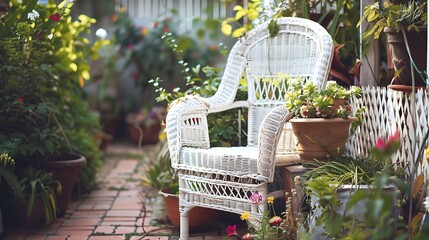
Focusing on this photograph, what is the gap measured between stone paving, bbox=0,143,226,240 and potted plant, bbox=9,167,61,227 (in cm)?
6

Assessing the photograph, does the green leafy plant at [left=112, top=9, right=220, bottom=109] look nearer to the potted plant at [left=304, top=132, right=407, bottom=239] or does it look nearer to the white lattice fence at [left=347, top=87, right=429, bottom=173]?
the white lattice fence at [left=347, top=87, right=429, bottom=173]

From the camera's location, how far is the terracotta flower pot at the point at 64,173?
157 inches

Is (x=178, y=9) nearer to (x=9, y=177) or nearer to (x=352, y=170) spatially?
(x=9, y=177)

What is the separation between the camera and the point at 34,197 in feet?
12.3

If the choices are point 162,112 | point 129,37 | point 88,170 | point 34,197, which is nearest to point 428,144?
point 34,197

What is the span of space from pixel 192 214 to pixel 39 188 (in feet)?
2.97

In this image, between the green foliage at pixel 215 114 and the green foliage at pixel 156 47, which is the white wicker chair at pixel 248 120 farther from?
the green foliage at pixel 156 47

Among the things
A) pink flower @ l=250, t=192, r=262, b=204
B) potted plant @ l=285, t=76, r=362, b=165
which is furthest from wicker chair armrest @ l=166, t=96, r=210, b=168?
potted plant @ l=285, t=76, r=362, b=165

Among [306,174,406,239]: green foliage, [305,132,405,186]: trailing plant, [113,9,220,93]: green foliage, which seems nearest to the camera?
[306,174,406,239]: green foliage

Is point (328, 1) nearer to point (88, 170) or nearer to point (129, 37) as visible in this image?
point (88, 170)

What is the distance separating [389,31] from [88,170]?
2.56 m

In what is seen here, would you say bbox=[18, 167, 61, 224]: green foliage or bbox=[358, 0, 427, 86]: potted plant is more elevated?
bbox=[358, 0, 427, 86]: potted plant

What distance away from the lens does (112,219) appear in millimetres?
4102

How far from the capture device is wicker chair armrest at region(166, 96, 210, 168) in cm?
344
